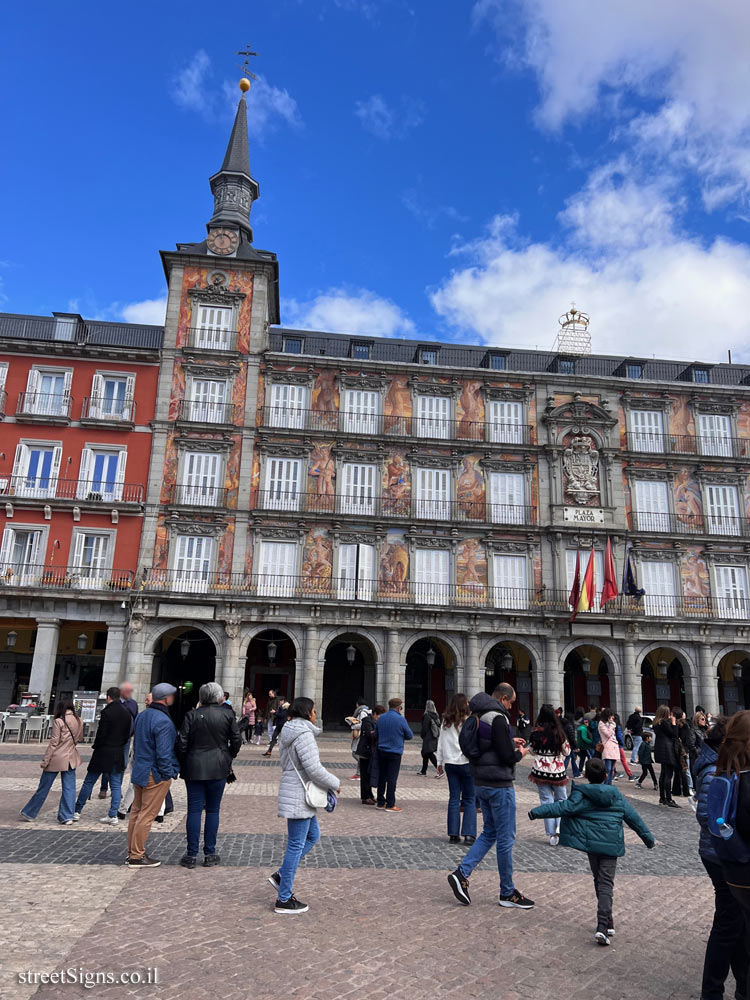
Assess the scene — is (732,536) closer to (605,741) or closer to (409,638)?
(409,638)

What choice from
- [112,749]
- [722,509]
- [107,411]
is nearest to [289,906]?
[112,749]

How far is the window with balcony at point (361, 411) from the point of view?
30359 mm

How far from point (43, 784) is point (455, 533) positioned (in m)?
21.6

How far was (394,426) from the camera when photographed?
100 ft

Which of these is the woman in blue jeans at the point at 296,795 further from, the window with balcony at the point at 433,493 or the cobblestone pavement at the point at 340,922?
the window with balcony at the point at 433,493

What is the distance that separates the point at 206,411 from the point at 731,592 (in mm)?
23050

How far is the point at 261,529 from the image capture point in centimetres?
2870

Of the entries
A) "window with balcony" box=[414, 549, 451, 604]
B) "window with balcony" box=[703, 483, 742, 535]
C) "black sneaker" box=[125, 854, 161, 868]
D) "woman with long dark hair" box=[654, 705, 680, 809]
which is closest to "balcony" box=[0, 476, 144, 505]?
"window with balcony" box=[414, 549, 451, 604]

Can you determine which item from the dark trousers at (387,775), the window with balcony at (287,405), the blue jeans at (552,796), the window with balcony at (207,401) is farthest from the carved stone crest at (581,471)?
the blue jeans at (552,796)

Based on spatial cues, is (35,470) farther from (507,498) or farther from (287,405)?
(507,498)

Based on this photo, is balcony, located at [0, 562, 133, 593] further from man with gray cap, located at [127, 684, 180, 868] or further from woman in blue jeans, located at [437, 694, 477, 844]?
man with gray cap, located at [127, 684, 180, 868]

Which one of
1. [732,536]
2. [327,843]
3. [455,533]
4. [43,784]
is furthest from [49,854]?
[732,536]

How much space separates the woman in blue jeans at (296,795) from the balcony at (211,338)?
2598 centimetres

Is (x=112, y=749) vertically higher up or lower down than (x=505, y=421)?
lower down
